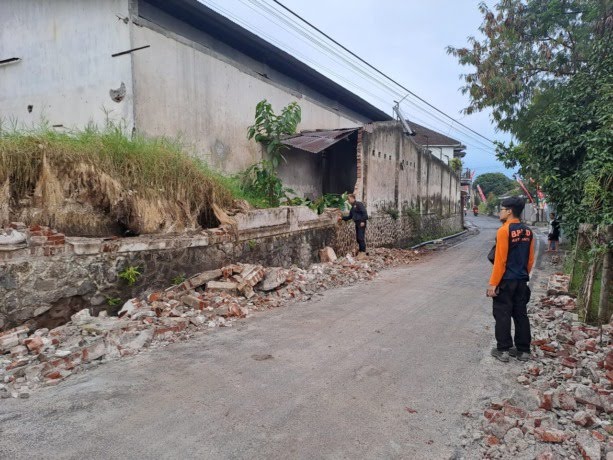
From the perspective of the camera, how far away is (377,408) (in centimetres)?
320

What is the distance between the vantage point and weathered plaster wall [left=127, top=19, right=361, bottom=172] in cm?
805

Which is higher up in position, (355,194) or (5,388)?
(355,194)

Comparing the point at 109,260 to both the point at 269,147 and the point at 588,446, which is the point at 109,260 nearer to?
the point at 588,446

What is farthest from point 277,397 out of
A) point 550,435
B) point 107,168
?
point 107,168

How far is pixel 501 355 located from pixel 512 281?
763 millimetres

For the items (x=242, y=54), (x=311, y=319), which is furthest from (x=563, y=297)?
(x=242, y=54)

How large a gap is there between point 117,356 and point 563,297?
6.34 m

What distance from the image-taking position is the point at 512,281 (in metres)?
4.11

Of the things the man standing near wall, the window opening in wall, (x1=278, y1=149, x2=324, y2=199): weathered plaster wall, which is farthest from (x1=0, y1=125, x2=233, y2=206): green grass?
the man standing near wall

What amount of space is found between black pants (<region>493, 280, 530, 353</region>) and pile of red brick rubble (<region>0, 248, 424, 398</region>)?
3.28 m

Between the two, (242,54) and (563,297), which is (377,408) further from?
(242,54)

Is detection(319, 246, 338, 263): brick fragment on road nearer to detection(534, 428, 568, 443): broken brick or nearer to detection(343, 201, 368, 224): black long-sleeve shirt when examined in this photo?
detection(343, 201, 368, 224): black long-sleeve shirt

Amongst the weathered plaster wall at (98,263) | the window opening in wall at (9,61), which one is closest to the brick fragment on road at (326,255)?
the weathered plaster wall at (98,263)

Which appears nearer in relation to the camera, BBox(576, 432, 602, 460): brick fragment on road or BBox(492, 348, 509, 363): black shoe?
BBox(576, 432, 602, 460): brick fragment on road
